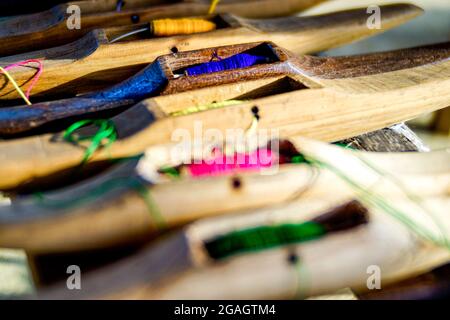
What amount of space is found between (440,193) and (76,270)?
871 mm

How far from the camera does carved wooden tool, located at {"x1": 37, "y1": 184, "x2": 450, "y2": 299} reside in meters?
0.96

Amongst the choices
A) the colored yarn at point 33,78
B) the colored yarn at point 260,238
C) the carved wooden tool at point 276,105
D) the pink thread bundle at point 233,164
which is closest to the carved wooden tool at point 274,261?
the colored yarn at point 260,238

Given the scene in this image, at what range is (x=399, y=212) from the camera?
3.84ft

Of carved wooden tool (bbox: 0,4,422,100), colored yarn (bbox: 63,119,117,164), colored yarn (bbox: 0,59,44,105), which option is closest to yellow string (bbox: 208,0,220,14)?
carved wooden tool (bbox: 0,4,422,100)

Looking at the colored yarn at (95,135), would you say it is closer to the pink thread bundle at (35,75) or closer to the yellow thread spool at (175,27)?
the pink thread bundle at (35,75)

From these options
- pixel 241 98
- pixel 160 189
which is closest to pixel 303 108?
pixel 241 98

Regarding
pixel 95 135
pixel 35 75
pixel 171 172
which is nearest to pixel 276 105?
pixel 171 172

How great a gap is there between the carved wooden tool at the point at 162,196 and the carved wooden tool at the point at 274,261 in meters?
0.06

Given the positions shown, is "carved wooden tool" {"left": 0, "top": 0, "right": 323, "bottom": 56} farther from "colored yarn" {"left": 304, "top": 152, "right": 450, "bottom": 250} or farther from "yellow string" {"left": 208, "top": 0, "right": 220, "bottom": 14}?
"colored yarn" {"left": 304, "top": 152, "right": 450, "bottom": 250}

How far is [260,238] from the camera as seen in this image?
3.41 ft
